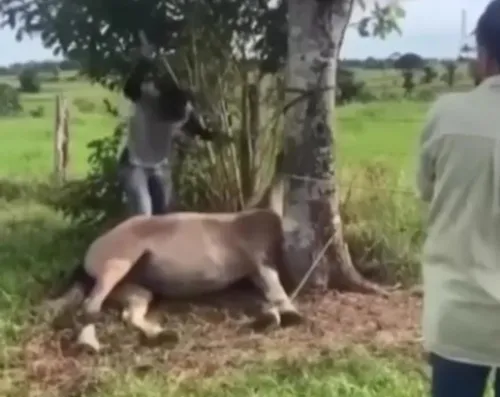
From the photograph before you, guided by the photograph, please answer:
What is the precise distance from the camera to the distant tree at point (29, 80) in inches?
177

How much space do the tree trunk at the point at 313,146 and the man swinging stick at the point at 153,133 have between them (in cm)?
42

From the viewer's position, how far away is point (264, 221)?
412cm

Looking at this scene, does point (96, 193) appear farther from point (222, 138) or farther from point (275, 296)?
point (275, 296)

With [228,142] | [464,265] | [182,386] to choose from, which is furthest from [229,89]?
[464,265]

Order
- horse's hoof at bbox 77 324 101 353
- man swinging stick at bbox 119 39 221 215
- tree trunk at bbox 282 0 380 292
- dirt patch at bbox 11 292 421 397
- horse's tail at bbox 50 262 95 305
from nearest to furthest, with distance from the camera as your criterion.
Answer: dirt patch at bbox 11 292 421 397 → horse's hoof at bbox 77 324 101 353 → horse's tail at bbox 50 262 95 305 → tree trunk at bbox 282 0 380 292 → man swinging stick at bbox 119 39 221 215

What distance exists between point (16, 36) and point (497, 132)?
288cm

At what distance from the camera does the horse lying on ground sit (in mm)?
3895

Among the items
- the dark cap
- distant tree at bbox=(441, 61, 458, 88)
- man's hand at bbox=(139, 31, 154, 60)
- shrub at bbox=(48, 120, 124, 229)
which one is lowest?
shrub at bbox=(48, 120, 124, 229)

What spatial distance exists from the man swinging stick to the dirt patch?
0.53 m

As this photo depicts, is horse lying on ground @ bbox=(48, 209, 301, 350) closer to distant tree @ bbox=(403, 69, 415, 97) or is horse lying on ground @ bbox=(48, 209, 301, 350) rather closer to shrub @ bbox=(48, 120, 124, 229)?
shrub @ bbox=(48, 120, 124, 229)

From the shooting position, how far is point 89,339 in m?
3.64

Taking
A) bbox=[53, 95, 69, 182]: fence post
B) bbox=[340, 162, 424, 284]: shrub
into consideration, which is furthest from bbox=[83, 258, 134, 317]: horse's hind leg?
bbox=[340, 162, 424, 284]: shrub

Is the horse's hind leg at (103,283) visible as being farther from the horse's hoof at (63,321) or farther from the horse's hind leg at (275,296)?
the horse's hind leg at (275,296)

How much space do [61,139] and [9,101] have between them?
0.26 m
